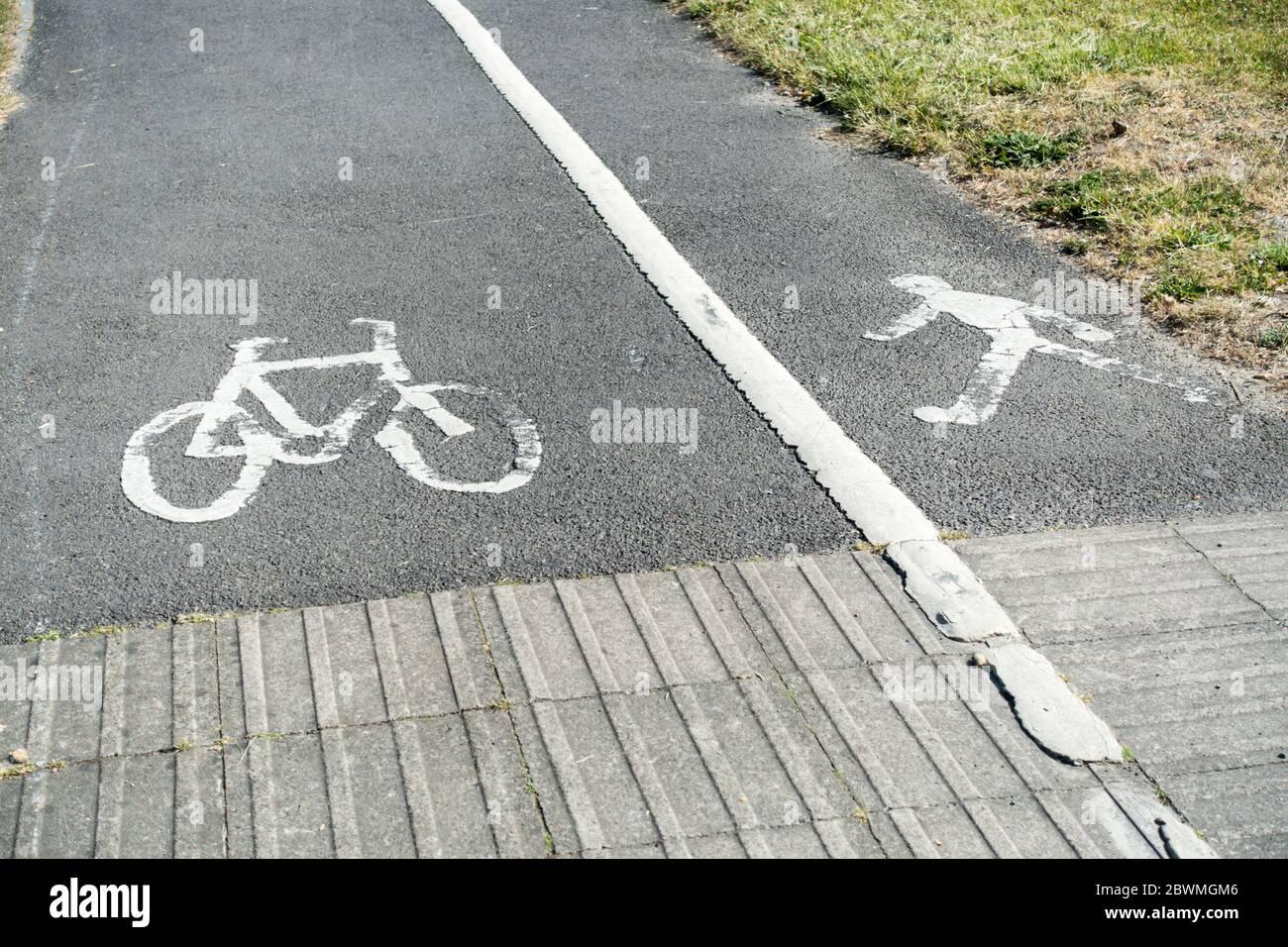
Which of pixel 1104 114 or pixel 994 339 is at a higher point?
pixel 1104 114

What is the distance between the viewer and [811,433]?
557 cm

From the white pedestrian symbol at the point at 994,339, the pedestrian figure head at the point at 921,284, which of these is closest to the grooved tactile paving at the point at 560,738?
the white pedestrian symbol at the point at 994,339

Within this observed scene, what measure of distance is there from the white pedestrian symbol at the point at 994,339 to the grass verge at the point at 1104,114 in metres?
0.45

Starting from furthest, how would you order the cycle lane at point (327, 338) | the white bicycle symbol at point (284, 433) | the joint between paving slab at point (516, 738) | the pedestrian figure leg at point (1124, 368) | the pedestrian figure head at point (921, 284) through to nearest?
1. the pedestrian figure head at point (921, 284)
2. the pedestrian figure leg at point (1124, 368)
3. the white bicycle symbol at point (284, 433)
4. the cycle lane at point (327, 338)
5. the joint between paving slab at point (516, 738)

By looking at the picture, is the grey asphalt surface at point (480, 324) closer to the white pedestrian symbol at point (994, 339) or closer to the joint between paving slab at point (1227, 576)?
the white pedestrian symbol at point (994, 339)

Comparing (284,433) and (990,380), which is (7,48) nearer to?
(284,433)

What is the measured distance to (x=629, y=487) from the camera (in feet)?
17.0

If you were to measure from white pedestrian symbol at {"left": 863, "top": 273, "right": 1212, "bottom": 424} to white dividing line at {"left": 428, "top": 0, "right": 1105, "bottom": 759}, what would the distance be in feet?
1.77

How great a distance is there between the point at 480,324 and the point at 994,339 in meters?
2.43

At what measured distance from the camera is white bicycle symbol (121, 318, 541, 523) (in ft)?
16.9

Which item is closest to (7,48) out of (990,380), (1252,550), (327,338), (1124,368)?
(327,338)

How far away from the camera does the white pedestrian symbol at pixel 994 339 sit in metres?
5.77

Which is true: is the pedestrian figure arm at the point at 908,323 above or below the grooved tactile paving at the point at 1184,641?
above

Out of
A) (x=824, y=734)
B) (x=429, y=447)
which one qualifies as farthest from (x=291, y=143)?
(x=824, y=734)
